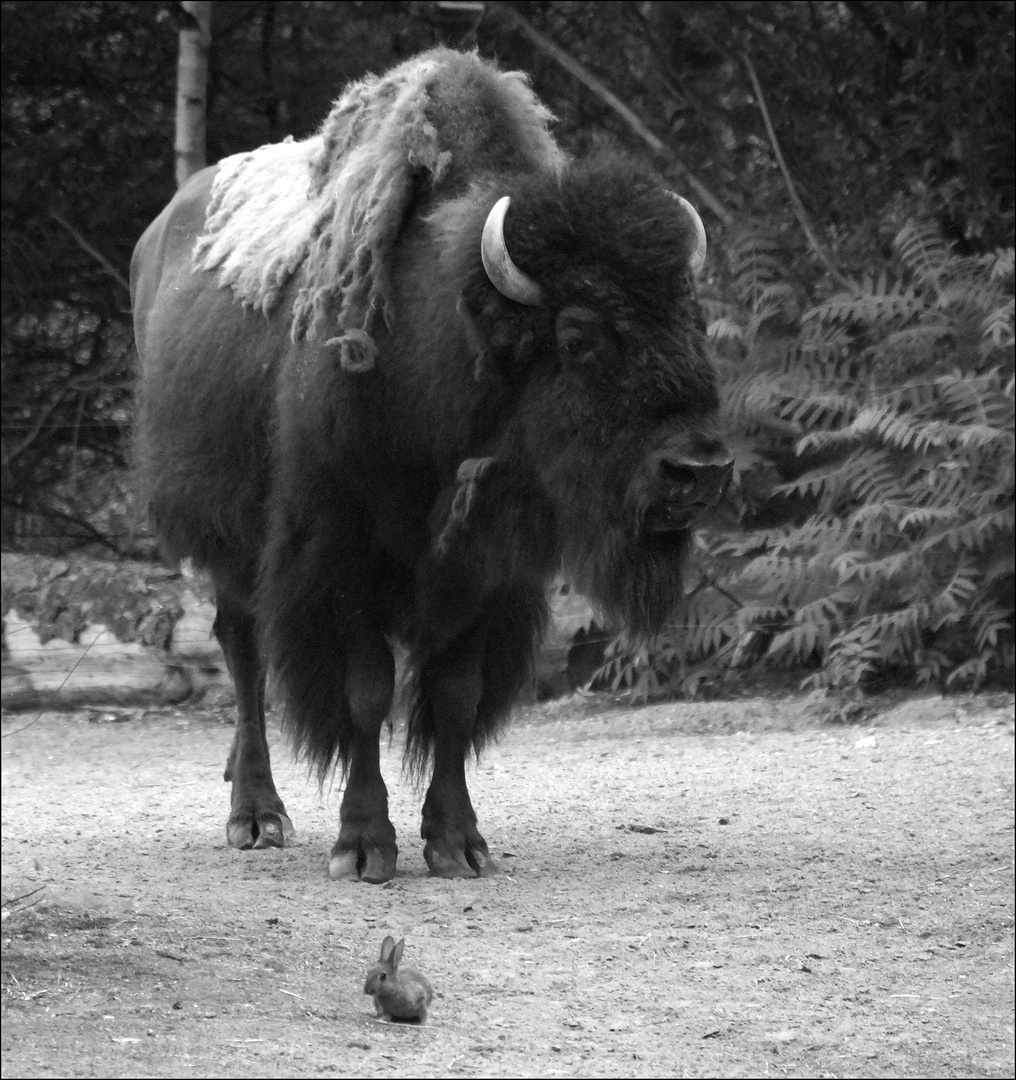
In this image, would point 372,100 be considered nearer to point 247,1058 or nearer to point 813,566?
point 247,1058

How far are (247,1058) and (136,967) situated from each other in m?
0.65

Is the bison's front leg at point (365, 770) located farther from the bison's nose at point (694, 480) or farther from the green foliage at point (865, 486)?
the green foliage at point (865, 486)

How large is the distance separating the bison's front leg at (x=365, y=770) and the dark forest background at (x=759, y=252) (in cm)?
441

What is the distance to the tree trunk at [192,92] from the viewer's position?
32.7ft

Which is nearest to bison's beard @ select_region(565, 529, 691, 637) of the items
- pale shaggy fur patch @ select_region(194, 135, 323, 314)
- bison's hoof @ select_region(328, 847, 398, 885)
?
bison's hoof @ select_region(328, 847, 398, 885)

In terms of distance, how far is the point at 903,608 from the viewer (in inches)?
366

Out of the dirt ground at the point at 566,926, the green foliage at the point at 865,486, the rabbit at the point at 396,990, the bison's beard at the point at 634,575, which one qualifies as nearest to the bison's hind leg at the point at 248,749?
the dirt ground at the point at 566,926

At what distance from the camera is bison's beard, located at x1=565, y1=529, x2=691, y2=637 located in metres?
4.71

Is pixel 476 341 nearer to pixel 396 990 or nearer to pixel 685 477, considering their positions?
pixel 685 477

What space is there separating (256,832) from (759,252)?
604 centimetres

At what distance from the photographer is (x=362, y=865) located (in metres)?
5.04

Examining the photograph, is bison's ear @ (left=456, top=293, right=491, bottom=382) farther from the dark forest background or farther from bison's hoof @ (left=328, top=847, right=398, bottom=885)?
the dark forest background

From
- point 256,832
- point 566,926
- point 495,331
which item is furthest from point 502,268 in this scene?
point 256,832

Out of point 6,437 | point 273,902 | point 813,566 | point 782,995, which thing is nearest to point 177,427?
point 273,902
